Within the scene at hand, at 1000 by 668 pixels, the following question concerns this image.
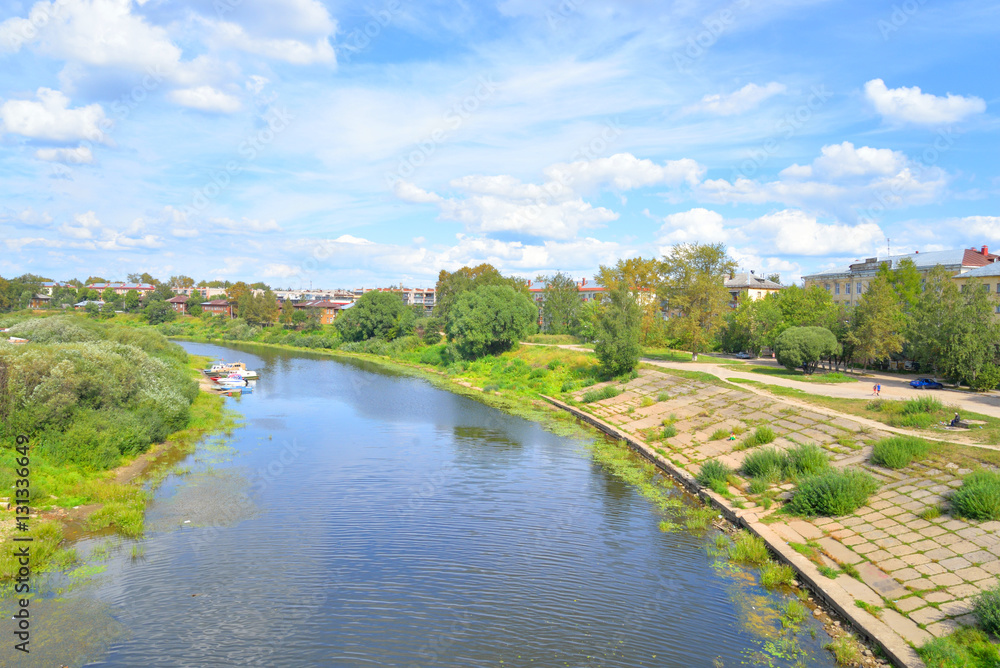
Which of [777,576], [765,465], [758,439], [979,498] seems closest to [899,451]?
[979,498]

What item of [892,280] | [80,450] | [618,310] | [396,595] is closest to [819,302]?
[892,280]

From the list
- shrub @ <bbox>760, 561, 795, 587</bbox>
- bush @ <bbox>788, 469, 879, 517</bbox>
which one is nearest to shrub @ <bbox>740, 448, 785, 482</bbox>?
bush @ <bbox>788, 469, 879, 517</bbox>

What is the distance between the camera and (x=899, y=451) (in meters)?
17.7

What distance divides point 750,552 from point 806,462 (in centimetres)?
552

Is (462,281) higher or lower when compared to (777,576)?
higher

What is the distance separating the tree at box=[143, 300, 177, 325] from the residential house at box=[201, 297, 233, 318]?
31.7 ft

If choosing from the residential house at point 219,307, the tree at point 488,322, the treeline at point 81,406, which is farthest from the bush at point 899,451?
the residential house at point 219,307

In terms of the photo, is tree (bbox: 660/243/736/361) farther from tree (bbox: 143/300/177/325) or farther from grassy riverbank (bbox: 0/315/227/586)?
tree (bbox: 143/300/177/325)

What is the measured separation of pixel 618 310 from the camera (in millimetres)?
42938

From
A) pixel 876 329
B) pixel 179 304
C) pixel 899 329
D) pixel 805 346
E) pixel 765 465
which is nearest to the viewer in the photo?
pixel 765 465

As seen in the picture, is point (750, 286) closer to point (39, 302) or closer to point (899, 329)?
point (899, 329)

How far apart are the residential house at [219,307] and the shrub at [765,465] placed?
130405 millimetres

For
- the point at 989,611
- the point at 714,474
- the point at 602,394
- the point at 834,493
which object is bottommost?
the point at 714,474

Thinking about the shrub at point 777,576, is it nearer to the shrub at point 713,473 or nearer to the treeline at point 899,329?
the shrub at point 713,473
